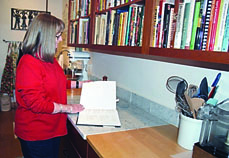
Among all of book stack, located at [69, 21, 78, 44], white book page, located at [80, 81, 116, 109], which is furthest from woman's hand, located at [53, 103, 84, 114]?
book stack, located at [69, 21, 78, 44]

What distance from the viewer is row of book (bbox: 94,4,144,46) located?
1.30 m

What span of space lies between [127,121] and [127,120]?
→ 0.02 m

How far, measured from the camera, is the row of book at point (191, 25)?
0.81m

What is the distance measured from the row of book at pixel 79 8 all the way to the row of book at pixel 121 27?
0.26 meters

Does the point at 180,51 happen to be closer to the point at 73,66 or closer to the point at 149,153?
the point at 149,153

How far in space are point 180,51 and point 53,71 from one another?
0.84 meters

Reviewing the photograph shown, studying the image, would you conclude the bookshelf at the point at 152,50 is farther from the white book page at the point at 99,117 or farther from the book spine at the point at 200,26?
the white book page at the point at 99,117

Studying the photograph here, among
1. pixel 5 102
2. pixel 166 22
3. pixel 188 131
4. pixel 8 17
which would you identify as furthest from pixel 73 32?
pixel 5 102

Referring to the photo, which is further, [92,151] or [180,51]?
[92,151]

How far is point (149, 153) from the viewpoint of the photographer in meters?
1.00

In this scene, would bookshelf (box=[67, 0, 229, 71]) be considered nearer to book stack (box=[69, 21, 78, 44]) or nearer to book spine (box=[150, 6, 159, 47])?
book spine (box=[150, 6, 159, 47])

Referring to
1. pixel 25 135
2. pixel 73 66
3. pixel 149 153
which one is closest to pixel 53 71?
pixel 25 135

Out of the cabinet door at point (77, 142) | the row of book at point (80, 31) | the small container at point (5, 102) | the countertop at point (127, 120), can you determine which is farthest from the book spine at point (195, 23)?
the small container at point (5, 102)

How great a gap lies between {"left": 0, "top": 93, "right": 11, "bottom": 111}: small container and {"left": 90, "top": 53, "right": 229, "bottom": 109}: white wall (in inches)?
98.0
